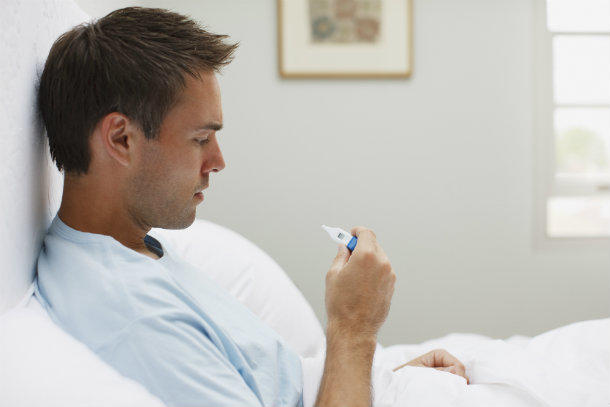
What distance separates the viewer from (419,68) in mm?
2094

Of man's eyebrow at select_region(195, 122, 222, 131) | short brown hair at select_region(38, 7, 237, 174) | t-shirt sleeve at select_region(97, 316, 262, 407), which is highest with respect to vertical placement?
short brown hair at select_region(38, 7, 237, 174)

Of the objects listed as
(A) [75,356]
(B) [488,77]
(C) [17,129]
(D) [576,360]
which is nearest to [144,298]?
(A) [75,356]

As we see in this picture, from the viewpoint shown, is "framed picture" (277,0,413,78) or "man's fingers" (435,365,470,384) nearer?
"man's fingers" (435,365,470,384)

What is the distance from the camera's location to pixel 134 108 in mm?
782

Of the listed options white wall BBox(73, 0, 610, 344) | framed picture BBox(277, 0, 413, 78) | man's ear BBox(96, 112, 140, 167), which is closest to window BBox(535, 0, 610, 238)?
white wall BBox(73, 0, 610, 344)

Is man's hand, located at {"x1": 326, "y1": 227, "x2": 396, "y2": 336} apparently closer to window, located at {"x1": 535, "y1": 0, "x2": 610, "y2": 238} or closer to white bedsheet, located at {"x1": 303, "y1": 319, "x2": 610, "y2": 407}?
white bedsheet, located at {"x1": 303, "y1": 319, "x2": 610, "y2": 407}

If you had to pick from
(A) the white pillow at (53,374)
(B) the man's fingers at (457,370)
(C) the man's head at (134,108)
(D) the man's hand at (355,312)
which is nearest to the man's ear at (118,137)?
(C) the man's head at (134,108)

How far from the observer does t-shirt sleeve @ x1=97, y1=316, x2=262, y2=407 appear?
0.62 m

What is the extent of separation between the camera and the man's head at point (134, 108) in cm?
78

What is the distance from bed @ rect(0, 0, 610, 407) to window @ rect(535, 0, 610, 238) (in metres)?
1.15

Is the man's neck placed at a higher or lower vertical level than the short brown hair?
lower

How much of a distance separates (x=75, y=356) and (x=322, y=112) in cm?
160

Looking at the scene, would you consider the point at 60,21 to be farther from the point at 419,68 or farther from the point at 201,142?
the point at 419,68

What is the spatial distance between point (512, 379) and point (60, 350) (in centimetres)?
69
